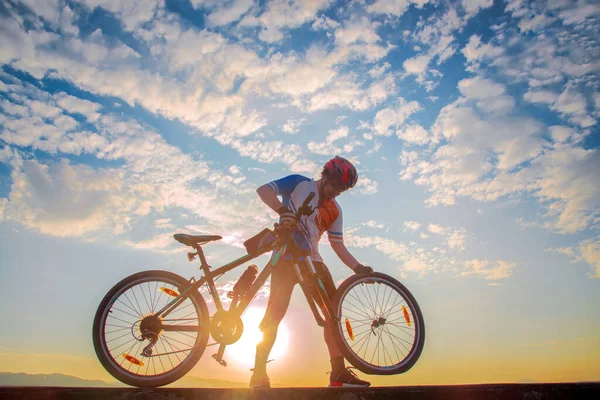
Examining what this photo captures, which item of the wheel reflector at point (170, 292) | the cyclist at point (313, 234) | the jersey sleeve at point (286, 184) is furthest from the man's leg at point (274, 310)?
the wheel reflector at point (170, 292)

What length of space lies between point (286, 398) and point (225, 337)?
1890 millimetres

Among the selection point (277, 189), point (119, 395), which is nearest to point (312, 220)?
point (277, 189)

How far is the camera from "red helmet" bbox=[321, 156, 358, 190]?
5516 mm

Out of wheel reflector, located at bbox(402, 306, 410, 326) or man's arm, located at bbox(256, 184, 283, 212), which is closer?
man's arm, located at bbox(256, 184, 283, 212)

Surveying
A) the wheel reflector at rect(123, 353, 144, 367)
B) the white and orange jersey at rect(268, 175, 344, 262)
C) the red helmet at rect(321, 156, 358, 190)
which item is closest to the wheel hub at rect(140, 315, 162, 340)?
the wheel reflector at rect(123, 353, 144, 367)

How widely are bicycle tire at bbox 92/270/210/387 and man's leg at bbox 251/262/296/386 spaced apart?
67cm

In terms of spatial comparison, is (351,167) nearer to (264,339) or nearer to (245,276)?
(245,276)

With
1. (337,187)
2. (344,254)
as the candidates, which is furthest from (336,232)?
(337,187)

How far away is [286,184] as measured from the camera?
5242 mm

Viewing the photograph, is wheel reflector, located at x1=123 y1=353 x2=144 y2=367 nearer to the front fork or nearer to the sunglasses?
the front fork

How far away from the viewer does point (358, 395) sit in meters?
2.88

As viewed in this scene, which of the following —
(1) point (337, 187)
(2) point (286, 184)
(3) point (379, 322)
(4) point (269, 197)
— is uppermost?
(1) point (337, 187)

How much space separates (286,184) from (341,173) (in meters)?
0.84

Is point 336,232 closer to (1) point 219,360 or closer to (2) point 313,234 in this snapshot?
(2) point 313,234
